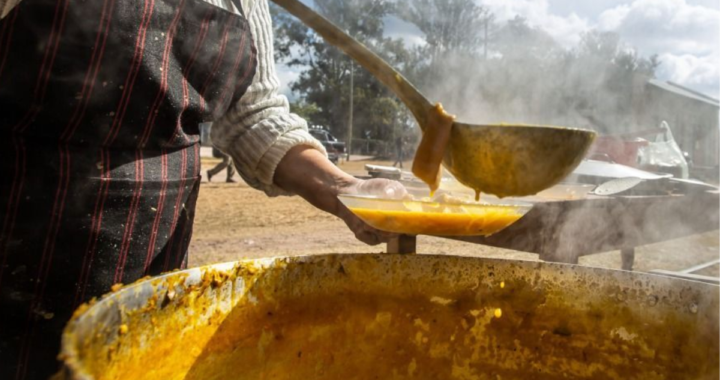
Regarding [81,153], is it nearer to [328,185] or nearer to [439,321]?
[328,185]

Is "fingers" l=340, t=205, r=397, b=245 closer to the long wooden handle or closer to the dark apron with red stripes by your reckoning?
the long wooden handle

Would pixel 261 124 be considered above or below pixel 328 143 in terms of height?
above

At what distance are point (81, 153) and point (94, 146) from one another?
0.09 ft

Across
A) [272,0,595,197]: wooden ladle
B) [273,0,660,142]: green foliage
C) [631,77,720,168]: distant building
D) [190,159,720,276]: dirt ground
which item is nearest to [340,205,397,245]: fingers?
[272,0,595,197]: wooden ladle

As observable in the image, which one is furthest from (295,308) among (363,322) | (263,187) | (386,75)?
(263,187)

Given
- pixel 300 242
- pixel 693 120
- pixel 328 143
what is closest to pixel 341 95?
pixel 328 143

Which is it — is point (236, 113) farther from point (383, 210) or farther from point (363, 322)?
point (363, 322)

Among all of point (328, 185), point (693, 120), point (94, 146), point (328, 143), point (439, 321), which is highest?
point (693, 120)

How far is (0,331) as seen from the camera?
928 millimetres

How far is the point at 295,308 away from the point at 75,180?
1.57 ft

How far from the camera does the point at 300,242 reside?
200 inches

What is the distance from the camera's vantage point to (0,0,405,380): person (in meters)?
0.92

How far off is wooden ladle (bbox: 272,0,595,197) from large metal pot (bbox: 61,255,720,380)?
0.18 metres

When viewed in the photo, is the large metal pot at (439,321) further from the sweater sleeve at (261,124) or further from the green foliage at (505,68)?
the green foliage at (505,68)
